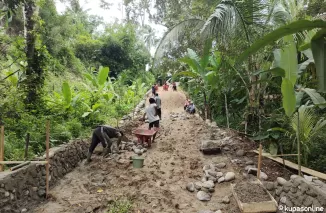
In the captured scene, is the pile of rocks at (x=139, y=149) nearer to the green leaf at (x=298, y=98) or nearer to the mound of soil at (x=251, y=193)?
the mound of soil at (x=251, y=193)

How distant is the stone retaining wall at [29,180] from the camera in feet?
11.3

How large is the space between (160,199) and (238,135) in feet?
11.7

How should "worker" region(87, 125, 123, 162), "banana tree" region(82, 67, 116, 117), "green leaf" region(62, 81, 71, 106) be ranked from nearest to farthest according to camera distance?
"worker" region(87, 125, 123, 162)
"green leaf" region(62, 81, 71, 106)
"banana tree" region(82, 67, 116, 117)

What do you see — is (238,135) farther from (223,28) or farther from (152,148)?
(223,28)

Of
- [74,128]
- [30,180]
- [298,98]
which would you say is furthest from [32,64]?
[298,98]

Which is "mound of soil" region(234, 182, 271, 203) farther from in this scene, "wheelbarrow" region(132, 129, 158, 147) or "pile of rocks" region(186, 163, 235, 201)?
"wheelbarrow" region(132, 129, 158, 147)

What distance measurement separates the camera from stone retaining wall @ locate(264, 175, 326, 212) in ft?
9.55

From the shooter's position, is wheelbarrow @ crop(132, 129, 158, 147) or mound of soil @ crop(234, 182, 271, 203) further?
wheelbarrow @ crop(132, 129, 158, 147)

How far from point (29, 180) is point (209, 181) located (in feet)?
10.5

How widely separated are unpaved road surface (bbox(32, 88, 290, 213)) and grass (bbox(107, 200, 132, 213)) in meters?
0.09

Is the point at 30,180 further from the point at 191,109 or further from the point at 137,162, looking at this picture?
the point at 191,109

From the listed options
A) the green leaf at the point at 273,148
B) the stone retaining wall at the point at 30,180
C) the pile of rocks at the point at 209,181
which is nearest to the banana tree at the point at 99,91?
the stone retaining wall at the point at 30,180

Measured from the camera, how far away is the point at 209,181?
179 inches

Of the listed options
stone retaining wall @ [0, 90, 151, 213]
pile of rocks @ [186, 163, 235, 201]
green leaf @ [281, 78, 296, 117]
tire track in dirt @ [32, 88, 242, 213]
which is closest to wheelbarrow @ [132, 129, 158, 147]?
tire track in dirt @ [32, 88, 242, 213]
